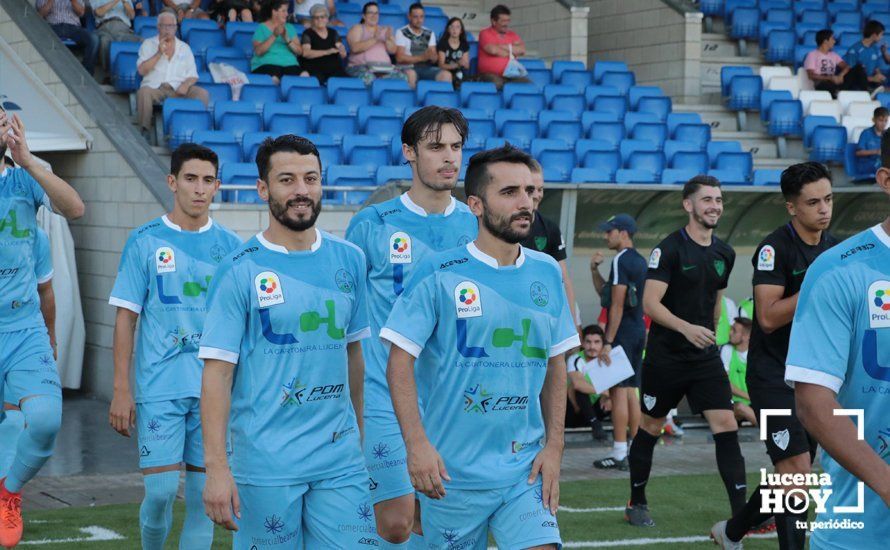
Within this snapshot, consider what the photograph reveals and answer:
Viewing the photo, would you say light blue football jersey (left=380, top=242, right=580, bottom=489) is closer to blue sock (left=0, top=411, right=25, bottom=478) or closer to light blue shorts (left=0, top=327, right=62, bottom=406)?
light blue shorts (left=0, top=327, right=62, bottom=406)

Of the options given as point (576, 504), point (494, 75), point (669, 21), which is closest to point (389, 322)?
point (576, 504)

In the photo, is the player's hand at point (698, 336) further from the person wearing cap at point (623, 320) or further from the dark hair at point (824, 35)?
the dark hair at point (824, 35)

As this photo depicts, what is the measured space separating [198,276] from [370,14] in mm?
8946

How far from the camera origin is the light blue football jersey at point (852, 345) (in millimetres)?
3658

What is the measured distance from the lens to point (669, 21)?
19.0 m

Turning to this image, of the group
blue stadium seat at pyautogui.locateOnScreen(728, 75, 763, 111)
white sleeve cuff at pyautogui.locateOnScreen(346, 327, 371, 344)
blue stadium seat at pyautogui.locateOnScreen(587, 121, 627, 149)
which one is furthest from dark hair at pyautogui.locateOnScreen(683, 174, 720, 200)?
blue stadium seat at pyautogui.locateOnScreen(728, 75, 763, 111)

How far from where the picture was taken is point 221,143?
496 inches

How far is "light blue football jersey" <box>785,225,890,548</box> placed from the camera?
3.66 meters

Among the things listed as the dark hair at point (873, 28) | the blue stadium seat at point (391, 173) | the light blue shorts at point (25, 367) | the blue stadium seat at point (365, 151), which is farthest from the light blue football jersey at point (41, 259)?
the dark hair at point (873, 28)

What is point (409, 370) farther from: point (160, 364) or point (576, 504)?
point (576, 504)

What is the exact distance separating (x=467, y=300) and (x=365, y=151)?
878 cm

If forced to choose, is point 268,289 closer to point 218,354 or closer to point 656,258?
point 218,354

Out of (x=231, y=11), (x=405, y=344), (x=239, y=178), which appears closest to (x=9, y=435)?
(x=405, y=344)

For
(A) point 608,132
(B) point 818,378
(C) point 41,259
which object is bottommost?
(B) point 818,378
